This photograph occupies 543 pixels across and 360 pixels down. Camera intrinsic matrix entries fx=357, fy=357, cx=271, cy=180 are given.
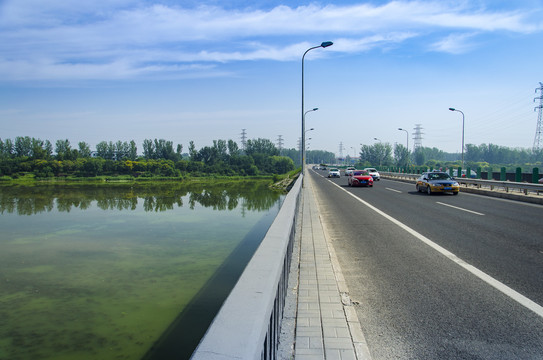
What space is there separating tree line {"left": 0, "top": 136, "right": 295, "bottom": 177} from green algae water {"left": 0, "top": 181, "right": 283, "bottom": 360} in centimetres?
8241

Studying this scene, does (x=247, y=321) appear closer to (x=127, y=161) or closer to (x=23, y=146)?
(x=127, y=161)

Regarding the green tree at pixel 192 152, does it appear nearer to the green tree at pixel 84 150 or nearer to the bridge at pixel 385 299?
the green tree at pixel 84 150

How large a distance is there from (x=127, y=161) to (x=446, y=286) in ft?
348

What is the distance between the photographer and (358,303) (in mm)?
4793

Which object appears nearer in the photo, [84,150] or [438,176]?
[438,176]

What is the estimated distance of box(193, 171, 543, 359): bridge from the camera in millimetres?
2604

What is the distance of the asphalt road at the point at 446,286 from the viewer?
145 inches

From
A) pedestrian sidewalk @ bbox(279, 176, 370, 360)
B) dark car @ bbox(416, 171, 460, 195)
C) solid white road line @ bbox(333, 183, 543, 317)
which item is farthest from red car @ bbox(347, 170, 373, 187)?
pedestrian sidewalk @ bbox(279, 176, 370, 360)

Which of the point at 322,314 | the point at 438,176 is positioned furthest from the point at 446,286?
the point at 438,176

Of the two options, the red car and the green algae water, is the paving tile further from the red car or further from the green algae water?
the red car

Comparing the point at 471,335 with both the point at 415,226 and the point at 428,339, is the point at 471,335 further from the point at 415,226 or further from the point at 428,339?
the point at 415,226

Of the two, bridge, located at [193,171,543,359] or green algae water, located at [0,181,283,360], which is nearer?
bridge, located at [193,171,543,359]

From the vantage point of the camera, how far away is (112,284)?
9.67 metres

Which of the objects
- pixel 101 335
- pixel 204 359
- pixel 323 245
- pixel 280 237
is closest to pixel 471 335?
pixel 280 237
